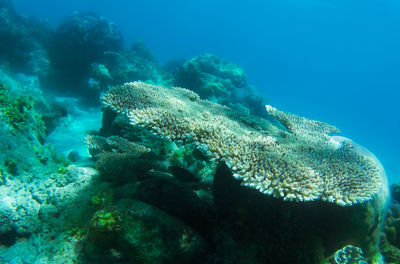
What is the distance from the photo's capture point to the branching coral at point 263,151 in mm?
2506

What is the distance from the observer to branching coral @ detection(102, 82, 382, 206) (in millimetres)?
2506

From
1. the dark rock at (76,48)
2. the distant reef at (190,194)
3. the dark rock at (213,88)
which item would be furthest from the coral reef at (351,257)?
the dark rock at (76,48)

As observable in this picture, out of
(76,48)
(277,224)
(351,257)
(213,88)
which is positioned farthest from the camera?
(76,48)

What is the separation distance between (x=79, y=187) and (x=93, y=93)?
30.0 feet

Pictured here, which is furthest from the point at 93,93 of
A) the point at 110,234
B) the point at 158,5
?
Result: the point at 158,5

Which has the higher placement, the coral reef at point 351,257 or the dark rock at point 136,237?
the coral reef at point 351,257

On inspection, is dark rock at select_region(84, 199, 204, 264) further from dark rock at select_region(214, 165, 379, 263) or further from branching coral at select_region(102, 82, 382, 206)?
branching coral at select_region(102, 82, 382, 206)

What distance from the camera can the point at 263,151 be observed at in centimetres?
291

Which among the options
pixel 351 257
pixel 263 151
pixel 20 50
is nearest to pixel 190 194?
pixel 263 151

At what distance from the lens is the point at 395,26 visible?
7925cm

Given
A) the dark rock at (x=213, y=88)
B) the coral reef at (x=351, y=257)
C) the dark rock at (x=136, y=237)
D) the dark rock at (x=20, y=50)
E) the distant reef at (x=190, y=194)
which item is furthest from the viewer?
the dark rock at (x=20, y=50)

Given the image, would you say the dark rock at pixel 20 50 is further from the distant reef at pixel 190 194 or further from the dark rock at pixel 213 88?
the distant reef at pixel 190 194

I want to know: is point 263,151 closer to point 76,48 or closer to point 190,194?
point 190,194

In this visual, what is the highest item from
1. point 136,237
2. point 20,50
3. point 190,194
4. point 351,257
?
point 20,50
